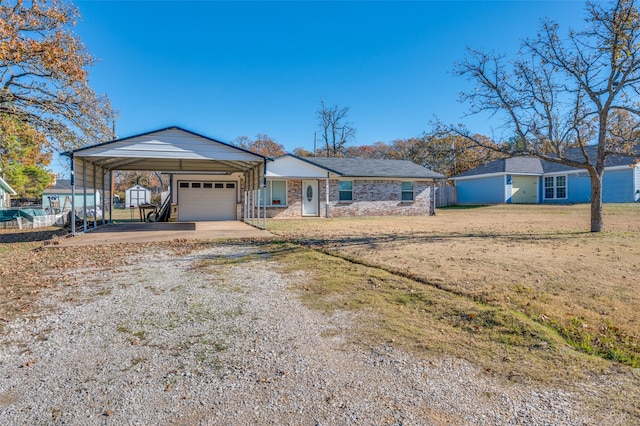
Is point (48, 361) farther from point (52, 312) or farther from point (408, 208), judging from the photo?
point (408, 208)

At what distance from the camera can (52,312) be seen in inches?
176

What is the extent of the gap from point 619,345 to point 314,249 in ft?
20.9

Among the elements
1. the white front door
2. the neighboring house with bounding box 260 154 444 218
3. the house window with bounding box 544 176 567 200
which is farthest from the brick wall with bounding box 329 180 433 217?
the house window with bounding box 544 176 567 200

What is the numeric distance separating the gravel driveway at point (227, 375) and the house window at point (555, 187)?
93.0 feet

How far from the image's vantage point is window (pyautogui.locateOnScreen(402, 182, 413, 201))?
891 inches

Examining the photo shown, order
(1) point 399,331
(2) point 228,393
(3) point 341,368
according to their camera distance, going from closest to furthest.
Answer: (2) point 228,393 < (3) point 341,368 < (1) point 399,331

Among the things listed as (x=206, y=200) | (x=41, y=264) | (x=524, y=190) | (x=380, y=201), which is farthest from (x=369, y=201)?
(x=41, y=264)

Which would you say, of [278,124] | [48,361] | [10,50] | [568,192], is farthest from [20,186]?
[568,192]

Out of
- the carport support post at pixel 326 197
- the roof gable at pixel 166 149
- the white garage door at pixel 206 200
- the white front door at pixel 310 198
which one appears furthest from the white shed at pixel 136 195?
the roof gable at pixel 166 149

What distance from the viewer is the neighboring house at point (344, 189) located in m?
20.1

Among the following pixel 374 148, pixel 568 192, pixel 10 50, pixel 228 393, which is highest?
pixel 374 148

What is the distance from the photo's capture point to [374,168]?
23031 millimetres

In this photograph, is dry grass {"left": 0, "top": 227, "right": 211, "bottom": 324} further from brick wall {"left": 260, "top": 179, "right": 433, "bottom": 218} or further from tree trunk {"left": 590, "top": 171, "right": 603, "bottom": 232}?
tree trunk {"left": 590, "top": 171, "right": 603, "bottom": 232}

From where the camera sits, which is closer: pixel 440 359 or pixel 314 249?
pixel 440 359
